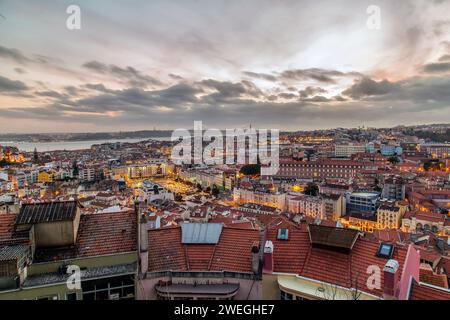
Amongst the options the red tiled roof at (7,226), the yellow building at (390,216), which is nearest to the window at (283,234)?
the red tiled roof at (7,226)

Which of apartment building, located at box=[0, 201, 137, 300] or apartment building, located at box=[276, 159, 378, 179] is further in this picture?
apartment building, located at box=[276, 159, 378, 179]

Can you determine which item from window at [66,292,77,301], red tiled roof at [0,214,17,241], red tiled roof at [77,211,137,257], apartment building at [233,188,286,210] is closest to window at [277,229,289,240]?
red tiled roof at [77,211,137,257]

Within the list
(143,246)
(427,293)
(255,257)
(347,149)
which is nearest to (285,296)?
(255,257)

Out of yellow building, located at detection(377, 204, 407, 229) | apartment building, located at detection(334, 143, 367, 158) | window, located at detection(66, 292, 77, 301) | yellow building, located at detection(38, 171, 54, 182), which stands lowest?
yellow building, located at detection(377, 204, 407, 229)

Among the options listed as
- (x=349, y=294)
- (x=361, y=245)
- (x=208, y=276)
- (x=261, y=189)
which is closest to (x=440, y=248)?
(x=361, y=245)

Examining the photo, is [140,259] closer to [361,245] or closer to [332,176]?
[361,245]

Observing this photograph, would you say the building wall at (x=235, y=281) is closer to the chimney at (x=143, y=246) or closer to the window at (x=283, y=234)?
the chimney at (x=143, y=246)

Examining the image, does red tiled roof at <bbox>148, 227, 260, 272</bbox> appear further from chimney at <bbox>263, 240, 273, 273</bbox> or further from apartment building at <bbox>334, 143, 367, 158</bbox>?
apartment building at <bbox>334, 143, 367, 158</bbox>
